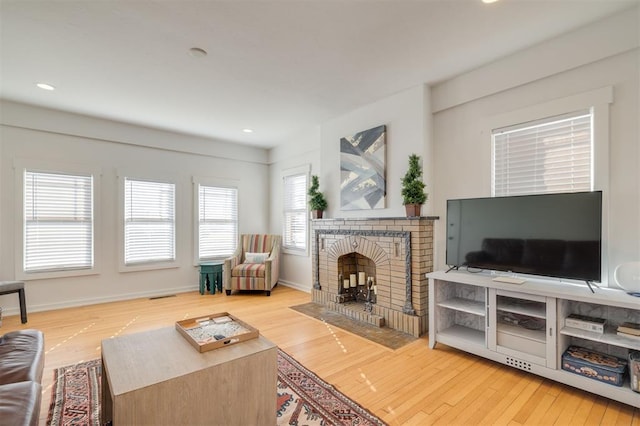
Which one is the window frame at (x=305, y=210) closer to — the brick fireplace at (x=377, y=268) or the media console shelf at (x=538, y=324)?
the brick fireplace at (x=377, y=268)

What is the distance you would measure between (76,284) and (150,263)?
959 millimetres

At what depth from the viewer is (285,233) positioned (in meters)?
5.83

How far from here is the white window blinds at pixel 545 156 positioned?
7.97ft

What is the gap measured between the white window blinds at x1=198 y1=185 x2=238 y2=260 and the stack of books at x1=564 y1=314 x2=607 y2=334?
5.08 metres

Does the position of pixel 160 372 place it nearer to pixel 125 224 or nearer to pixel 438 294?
pixel 438 294

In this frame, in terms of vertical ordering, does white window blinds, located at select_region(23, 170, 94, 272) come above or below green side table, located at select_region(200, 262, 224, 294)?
above

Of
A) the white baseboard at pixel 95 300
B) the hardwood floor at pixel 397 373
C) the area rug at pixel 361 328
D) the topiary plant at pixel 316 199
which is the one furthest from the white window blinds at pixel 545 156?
the white baseboard at pixel 95 300

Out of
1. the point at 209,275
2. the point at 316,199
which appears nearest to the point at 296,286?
the point at 209,275

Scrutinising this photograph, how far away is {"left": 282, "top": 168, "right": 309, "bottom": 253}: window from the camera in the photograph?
536 cm

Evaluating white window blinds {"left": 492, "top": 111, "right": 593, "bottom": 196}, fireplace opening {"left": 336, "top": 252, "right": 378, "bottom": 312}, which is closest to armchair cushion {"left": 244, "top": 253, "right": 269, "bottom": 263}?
fireplace opening {"left": 336, "top": 252, "right": 378, "bottom": 312}

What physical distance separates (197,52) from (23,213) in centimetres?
341

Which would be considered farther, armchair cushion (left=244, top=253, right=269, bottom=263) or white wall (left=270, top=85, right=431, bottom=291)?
armchair cushion (left=244, top=253, right=269, bottom=263)

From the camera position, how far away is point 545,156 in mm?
2633

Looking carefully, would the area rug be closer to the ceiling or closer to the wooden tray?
the wooden tray
